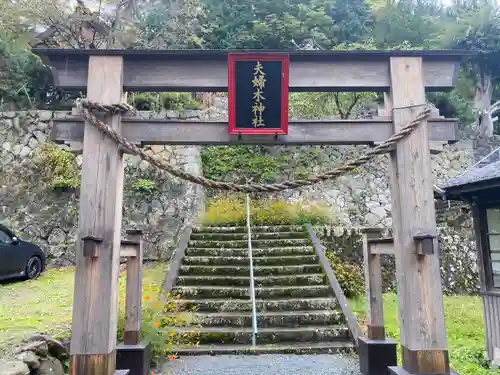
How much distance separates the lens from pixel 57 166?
10047 mm

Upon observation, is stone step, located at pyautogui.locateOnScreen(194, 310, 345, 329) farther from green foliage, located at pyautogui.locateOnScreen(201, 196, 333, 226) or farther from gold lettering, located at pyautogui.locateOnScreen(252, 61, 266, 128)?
green foliage, located at pyautogui.locateOnScreen(201, 196, 333, 226)

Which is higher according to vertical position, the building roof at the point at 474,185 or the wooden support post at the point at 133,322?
the building roof at the point at 474,185

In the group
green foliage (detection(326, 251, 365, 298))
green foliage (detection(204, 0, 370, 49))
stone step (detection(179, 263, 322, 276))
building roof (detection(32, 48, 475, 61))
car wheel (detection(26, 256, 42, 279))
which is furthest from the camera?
green foliage (detection(204, 0, 370, 49))

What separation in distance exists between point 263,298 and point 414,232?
3.51m

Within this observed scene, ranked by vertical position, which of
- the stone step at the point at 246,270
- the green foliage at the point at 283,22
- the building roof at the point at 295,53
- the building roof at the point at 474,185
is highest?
the green foliage at the point at 283,22

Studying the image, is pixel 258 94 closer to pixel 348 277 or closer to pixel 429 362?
pixel 429 362

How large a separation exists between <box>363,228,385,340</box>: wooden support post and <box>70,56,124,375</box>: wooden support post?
285 centimetres

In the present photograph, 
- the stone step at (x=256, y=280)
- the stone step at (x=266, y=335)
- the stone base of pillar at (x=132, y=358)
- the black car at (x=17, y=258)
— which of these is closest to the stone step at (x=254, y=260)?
the stone step at (x=256, y=280)

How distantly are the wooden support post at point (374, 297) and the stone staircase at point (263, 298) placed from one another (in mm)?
805

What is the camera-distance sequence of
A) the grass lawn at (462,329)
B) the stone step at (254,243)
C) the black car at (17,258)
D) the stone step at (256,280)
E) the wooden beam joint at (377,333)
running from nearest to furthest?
the wooden beam joint at (377,333)
the grass lawn at (462,329)
the stone step at (256,280)
the black car at (17,258)
the stone step at (254,243)

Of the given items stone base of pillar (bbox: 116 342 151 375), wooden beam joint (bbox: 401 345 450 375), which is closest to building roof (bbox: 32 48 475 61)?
wooden beam joint (bbox: 401 345 450 375)

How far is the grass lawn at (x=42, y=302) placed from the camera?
14.0 ft

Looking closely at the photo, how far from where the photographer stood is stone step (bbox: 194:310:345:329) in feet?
18.7

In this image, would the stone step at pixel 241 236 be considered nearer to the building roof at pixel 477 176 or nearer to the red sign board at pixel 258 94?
the building roof at pixel 477 176
